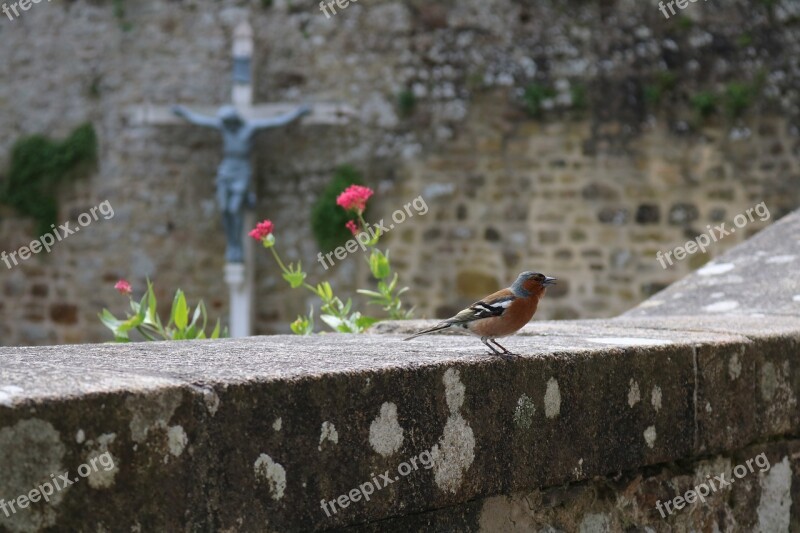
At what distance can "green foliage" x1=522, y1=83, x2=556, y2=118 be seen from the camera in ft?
28.6

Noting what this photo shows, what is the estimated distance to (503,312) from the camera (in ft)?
6.64

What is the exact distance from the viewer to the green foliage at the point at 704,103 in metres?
8.50

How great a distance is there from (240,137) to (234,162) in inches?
8.5

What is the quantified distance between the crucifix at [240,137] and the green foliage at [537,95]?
4.85ft

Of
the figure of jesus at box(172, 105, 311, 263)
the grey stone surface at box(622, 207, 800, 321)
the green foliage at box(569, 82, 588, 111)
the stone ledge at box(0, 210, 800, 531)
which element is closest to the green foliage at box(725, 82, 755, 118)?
the green foliage at box(569, 82, 588, 111)

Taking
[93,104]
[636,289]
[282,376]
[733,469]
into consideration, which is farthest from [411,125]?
[282,376]

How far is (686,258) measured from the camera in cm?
860

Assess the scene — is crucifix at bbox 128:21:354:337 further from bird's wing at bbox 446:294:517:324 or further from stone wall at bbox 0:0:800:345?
bird's wing at bbox 446:294:517:324

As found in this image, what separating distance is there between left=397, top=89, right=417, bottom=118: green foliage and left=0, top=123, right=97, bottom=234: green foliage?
9.66ft

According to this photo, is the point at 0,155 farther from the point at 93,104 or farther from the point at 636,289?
the point at 636,289

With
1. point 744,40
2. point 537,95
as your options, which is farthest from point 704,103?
point 537,95

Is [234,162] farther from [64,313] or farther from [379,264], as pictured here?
[379,264]

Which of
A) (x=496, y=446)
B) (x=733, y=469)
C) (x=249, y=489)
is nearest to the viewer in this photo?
(x=249, y=489)

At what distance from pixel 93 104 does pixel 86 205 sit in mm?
919
